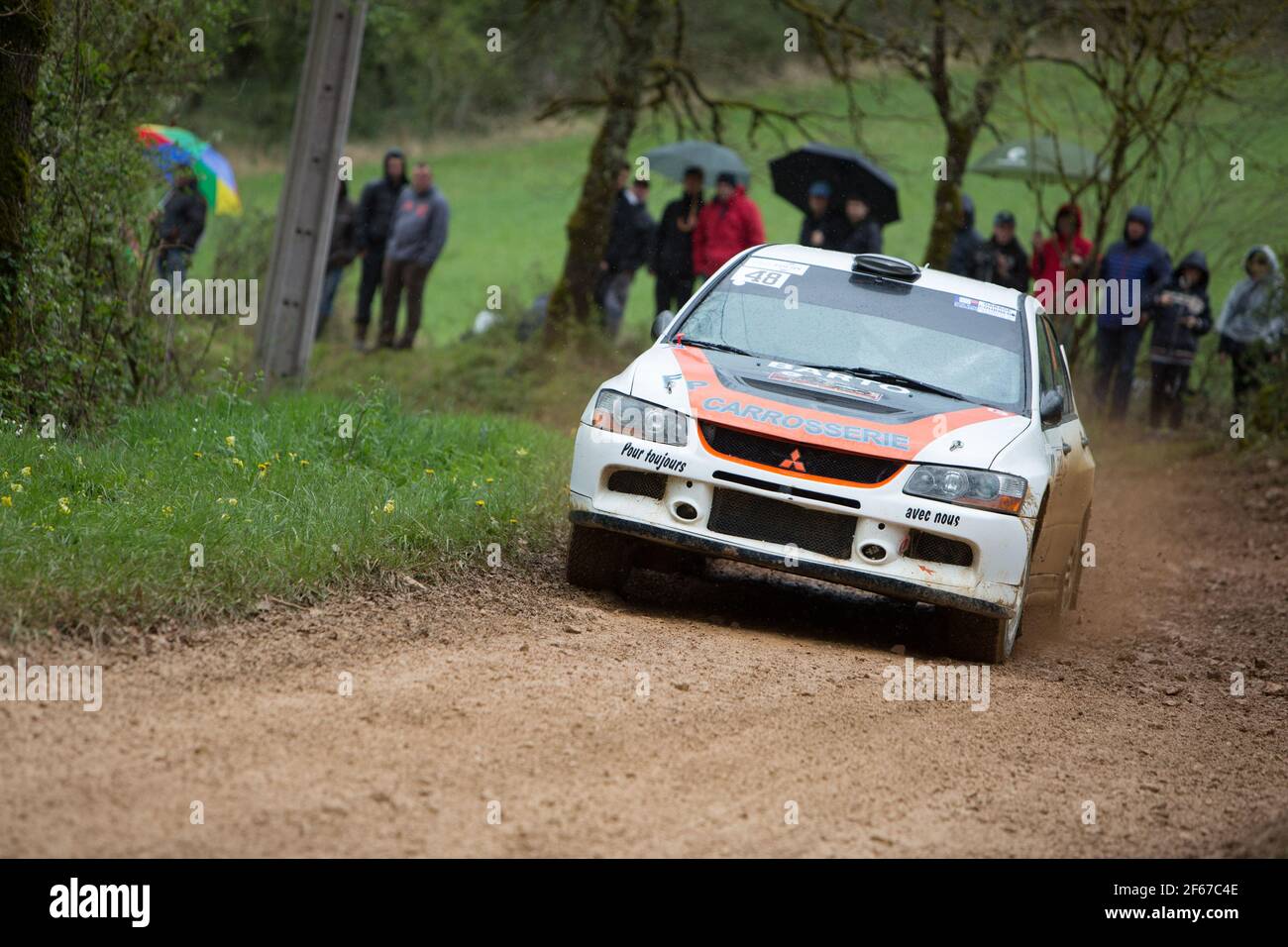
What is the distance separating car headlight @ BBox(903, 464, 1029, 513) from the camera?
7.01 metres

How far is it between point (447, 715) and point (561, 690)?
1.96 feet

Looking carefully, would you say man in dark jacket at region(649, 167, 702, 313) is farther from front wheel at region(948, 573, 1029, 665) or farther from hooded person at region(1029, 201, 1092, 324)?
front wheel at region(948, 573, 1029, 665)

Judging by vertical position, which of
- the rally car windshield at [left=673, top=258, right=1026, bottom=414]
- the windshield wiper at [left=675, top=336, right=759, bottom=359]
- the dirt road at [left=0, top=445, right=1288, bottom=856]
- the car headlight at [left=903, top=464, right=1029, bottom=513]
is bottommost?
the dirt road at [left=0, top=445, right=1288, bottom=856]

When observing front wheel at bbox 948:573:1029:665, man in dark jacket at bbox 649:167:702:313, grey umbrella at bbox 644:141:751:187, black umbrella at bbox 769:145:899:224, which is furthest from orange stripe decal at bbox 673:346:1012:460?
grey umbrella at bbox 644:141:751:187

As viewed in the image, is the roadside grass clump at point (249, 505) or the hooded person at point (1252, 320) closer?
the roadside grass clump at point (249, 505)

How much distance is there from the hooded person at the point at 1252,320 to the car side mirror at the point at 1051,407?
821 cm

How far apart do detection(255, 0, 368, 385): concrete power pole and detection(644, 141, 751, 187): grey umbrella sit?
6763 mm

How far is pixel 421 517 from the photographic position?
7.80m

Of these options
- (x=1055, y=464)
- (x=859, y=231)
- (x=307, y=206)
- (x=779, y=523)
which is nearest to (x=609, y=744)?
(x=779, y=523)

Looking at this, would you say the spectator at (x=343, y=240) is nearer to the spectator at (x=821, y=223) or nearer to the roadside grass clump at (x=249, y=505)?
the spectator at (x=821, y=223)

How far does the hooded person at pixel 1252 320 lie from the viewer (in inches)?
597

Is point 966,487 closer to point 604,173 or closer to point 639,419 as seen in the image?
point 639,419

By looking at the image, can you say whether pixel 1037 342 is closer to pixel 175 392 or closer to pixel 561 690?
pixel 561 690

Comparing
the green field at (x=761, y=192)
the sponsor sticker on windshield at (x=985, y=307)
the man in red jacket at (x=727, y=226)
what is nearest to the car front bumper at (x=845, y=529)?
the sponsor sticker on windshield at (x=985, y=307)
